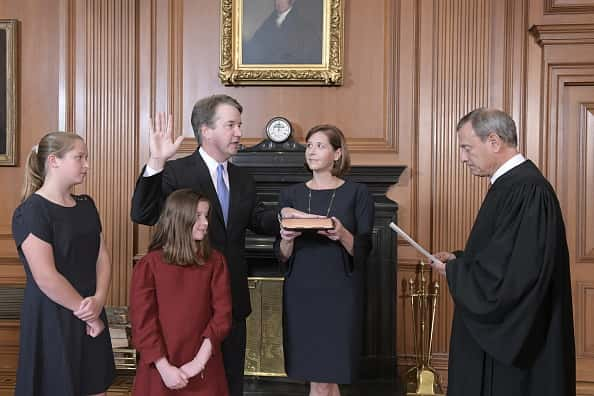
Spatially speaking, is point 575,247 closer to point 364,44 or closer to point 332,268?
point 364,44

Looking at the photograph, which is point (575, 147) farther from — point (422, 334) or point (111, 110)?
point (111, 110)

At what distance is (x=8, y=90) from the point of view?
5.44 meters

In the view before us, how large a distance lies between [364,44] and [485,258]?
2.91 m

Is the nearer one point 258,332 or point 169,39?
point 258,332

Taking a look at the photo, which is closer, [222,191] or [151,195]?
[151,195]

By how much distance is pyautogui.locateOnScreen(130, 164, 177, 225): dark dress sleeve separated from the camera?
9.78ft

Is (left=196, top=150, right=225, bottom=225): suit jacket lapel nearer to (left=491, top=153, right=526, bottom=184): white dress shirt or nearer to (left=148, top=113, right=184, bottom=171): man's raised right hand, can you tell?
(left=148, top=113, right=184, bottom=171): man's raised right hand

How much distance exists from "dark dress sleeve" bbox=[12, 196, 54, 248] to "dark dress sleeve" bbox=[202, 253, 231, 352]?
2.30 ft

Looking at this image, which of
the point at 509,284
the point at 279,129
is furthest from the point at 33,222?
the point at 279,129

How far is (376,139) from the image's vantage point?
520 cm

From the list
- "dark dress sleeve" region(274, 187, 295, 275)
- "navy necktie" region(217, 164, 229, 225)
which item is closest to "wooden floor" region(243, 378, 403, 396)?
"dark dress sleeve" region(274, 187, 295, 275)

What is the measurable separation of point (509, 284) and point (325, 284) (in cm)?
103

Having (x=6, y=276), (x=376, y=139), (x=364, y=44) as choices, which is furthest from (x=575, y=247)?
(x=6, y=276)

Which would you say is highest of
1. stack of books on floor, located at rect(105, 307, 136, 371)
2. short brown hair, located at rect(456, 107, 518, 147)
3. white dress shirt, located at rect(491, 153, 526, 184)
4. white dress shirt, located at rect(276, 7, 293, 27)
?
white dress shirt, located at rect(276, 7, 293, 27)
